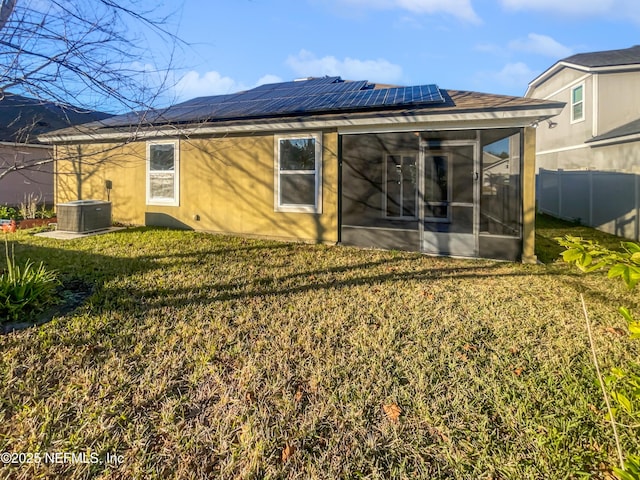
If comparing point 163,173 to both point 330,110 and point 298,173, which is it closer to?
point 298,173

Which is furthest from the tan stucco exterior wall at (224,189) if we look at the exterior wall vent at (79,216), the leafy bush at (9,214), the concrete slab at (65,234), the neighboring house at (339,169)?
the leafy bush at (9,214)

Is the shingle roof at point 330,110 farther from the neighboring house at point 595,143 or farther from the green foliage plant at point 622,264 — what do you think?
the green foliage plant at point 622,264

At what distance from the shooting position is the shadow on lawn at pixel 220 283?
15.3 feet

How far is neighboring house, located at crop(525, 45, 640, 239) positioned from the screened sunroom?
3099 millimetres

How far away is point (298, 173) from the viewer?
849 centimetres

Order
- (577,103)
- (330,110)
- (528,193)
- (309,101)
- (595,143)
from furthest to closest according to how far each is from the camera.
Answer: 1. (577,103)
2. (595,143)
3. (309,101)
4. (330,110)
5. (528,193)

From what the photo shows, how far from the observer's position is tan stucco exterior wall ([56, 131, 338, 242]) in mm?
8406

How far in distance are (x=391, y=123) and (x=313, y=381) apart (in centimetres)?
601

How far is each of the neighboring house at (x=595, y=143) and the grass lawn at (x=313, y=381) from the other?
7.09m

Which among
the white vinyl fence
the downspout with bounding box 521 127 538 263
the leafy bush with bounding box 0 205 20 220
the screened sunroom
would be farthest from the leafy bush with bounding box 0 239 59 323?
the white vinyl fence

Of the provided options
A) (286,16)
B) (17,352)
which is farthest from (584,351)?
(286,16)

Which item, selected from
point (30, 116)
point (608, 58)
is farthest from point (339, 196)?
point (608, 58)

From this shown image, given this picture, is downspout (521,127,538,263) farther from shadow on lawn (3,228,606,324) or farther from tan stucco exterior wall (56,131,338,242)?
tan stucco exterior wall (56,131,338,242)

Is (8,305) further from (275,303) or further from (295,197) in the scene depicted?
(295,197)
